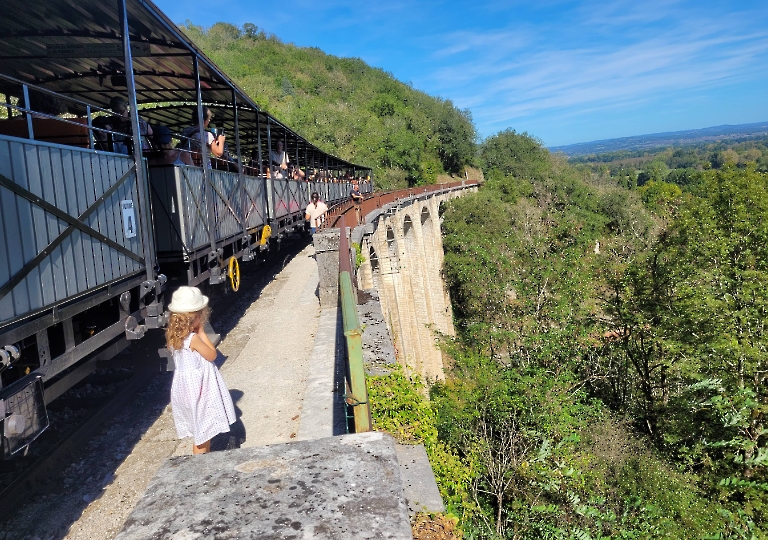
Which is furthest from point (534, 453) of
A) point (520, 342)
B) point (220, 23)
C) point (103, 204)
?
point (220, 23)

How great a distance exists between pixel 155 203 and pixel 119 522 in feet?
11.0

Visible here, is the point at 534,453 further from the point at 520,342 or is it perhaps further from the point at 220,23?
the point at 220,23

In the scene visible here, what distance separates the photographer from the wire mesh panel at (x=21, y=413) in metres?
3.00

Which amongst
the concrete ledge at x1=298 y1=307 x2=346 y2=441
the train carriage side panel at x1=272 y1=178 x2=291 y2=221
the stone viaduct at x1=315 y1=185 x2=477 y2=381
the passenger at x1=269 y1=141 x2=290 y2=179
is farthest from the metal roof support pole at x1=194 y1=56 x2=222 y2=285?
the passenger at x1=269 y1=141 x2=290 y2=179

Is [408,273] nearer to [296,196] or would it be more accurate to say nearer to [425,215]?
[425,215]

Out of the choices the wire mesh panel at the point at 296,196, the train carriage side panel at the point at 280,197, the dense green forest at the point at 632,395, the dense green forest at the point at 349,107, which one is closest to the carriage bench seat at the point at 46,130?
the dense green forest at the point at 632,395

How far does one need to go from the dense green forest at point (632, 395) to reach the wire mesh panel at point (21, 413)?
5415 mm

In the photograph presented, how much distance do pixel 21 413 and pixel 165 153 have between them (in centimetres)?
358

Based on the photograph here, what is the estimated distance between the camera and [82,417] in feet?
18.1

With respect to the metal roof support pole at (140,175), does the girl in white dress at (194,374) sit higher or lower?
lower

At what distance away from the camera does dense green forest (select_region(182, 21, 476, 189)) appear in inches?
2077

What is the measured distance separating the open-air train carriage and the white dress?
79 centimetres

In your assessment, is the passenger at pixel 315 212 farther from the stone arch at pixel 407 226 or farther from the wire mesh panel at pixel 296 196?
the stone arch at pixel 407 226

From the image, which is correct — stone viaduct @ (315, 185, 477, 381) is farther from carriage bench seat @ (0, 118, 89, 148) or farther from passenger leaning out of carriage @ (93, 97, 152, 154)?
carriage bench seat @ (0, 118, 89, 148)
